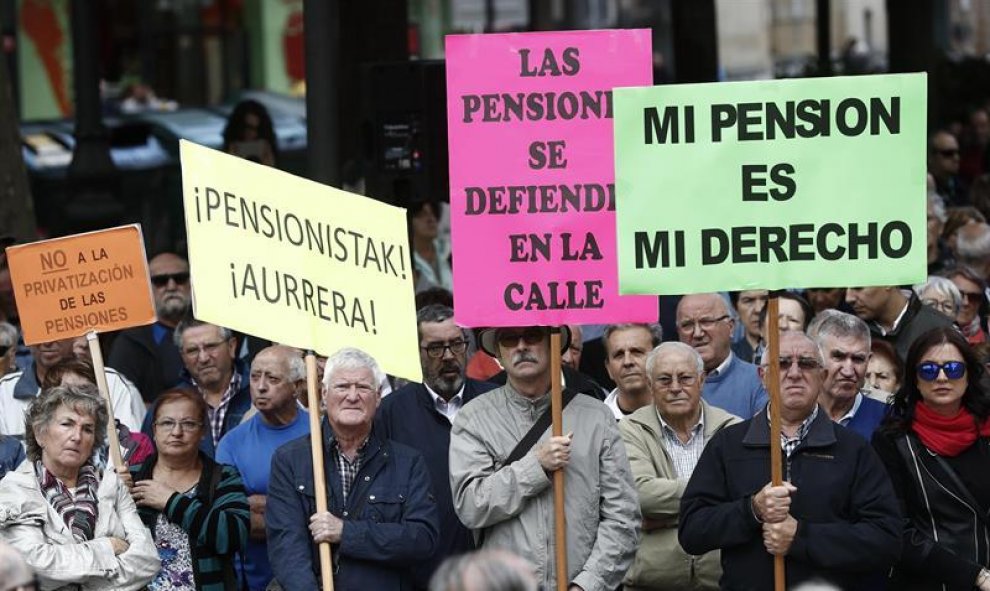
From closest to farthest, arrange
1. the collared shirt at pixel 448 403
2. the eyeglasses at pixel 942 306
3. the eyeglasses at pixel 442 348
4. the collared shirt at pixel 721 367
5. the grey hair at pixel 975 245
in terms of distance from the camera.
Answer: the collared shirt at pixel 448 403, the eyeglasses at pixel 442 348, the collared shirt at pixel 721 367, the eyeglasses at pixel 942 306, the grey hair at pixel 975 245

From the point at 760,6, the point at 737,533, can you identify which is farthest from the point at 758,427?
the point at 760,6

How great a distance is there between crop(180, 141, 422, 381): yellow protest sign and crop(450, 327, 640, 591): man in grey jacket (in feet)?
1.24

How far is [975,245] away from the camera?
13.4m

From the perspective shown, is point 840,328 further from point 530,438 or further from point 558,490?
point 558,490

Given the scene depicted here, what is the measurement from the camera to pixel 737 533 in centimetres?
805

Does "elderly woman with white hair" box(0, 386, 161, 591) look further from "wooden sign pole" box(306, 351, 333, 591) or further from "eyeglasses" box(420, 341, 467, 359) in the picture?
"eyeglasses" box(420, 341, 467, 359)

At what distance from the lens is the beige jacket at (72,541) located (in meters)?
7.97

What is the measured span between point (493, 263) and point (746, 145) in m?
1.03

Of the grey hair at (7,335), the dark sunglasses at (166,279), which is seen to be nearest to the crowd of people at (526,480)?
the grey hair at (7,335)

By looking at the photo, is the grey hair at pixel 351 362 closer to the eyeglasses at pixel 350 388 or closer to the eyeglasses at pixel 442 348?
the eyeglasses at pixel 350 388

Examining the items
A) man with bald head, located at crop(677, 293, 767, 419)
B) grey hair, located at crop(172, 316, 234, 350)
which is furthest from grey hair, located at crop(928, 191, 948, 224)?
grey hair, located at crop(172, 316, 234, 350)

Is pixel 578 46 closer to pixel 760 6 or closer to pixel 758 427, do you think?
pixel 758 427

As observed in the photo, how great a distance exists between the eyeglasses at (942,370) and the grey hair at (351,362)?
204 cm

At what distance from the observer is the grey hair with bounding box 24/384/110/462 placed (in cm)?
829
